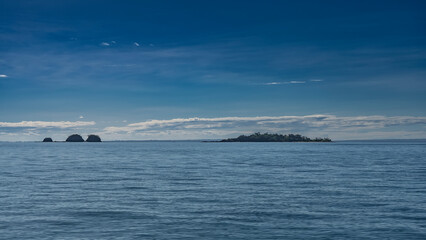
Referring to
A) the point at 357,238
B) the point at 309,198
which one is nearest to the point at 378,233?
the point at 357,238

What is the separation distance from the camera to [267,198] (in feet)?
99.3

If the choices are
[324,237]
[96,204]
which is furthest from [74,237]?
[324,237]

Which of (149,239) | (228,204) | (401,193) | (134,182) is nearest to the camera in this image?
(149,239)

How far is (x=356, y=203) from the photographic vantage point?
2808cm

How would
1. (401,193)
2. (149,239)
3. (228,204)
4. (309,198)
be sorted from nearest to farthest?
(149,239) → (228,204) → (309,198) → (401,193)

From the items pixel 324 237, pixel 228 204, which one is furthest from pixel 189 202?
pixel 324 237

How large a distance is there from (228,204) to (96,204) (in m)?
9.55

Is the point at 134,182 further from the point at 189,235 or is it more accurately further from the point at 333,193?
the point at 189,235

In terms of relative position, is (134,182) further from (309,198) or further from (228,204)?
(309,198)

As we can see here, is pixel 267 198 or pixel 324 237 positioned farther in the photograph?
pixel 267 198

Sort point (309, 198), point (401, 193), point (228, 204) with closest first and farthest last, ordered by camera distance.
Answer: point (228, 204), point (309, 198), point (401, 193)

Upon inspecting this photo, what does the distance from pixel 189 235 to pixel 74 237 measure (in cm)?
574

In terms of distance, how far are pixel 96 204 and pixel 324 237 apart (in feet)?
54.0

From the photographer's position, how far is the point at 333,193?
33031 mm
